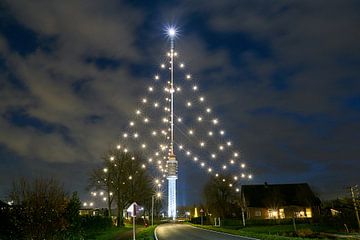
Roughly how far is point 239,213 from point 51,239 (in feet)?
182

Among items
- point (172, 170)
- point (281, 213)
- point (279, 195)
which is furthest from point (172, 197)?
point (279, 195)

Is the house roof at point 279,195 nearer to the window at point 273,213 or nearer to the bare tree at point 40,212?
the window at point 273,213

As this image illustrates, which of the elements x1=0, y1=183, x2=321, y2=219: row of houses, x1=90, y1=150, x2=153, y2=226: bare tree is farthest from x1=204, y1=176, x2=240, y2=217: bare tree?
x1=90, y1=150, x2=153, y2=226: bare tree

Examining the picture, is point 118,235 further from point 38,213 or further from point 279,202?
point 279,202

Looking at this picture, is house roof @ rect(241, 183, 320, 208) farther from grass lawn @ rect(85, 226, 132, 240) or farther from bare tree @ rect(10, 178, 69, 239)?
bare tree @ rect(10, 178, 69, 239)

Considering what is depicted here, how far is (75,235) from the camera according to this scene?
2448 cm

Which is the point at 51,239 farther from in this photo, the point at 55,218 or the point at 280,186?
the point at 280,186

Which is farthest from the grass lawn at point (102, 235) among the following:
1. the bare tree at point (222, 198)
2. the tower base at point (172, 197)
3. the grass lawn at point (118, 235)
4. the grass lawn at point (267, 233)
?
the bare tree at point (222, 198)

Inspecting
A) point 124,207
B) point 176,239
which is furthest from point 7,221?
point 124,207

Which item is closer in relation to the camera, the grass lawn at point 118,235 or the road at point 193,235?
the road at point 193,235

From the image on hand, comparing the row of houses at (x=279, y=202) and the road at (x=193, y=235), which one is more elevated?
the row of houses at (x=279, y=202)

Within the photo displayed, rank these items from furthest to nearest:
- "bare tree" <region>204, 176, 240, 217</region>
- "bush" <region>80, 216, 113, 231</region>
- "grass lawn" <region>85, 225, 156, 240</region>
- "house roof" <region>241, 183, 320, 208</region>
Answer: "bare tree" <region>204, 176, 240, 217</region>, "house roof" <region>241, 183, 320, 208</region>, "bush" <region>80, 216, 113, 231</region>, "grass lawn" <region>85, 225, 156, 240</region>

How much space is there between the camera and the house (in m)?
66.0

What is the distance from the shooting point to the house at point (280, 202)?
217 ft
